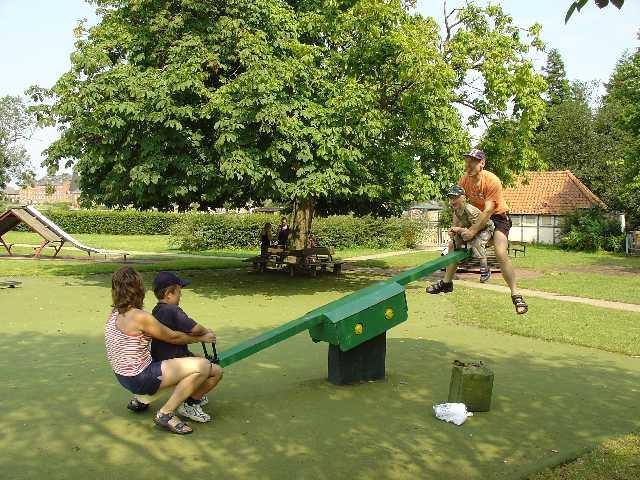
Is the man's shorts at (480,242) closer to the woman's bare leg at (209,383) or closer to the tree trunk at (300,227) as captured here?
the woman's bare leg at (209,383)

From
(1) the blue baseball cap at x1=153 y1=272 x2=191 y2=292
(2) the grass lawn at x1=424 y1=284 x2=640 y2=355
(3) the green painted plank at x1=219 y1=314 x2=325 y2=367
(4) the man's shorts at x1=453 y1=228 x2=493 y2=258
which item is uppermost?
(4) the man's shorts at x1=453 y1=228 x2=493 y2=258

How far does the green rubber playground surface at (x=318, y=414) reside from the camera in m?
5.25

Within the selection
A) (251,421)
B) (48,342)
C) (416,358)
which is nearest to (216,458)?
(251,421)

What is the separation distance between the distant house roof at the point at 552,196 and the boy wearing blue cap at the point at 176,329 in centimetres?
3813

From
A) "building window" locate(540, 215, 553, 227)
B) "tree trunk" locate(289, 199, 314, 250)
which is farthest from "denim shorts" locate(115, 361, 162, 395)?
"building window" locate(540, 215, 553, 227)

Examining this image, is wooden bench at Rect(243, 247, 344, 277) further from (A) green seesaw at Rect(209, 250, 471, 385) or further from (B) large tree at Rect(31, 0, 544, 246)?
(A) green seesaw at Rect(209, 250, 471, 385)

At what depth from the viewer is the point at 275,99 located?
49.2 feet

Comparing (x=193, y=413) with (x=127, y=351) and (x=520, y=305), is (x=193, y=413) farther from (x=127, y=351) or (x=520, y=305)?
(x=520, y=305)

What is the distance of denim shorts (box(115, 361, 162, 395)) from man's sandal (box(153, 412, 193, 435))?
24 cm

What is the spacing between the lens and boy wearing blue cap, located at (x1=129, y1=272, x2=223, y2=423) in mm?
6129

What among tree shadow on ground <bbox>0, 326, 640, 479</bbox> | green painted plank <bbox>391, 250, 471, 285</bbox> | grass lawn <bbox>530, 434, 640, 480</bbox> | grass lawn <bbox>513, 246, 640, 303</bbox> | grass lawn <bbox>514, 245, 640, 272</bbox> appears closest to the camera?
grass lawn <bbox>530, 434, 640, 480</bbox>

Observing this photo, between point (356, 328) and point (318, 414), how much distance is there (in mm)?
1065

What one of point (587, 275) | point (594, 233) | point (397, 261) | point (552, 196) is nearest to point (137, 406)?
point (587, 275)

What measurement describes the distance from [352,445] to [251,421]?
108 cm
